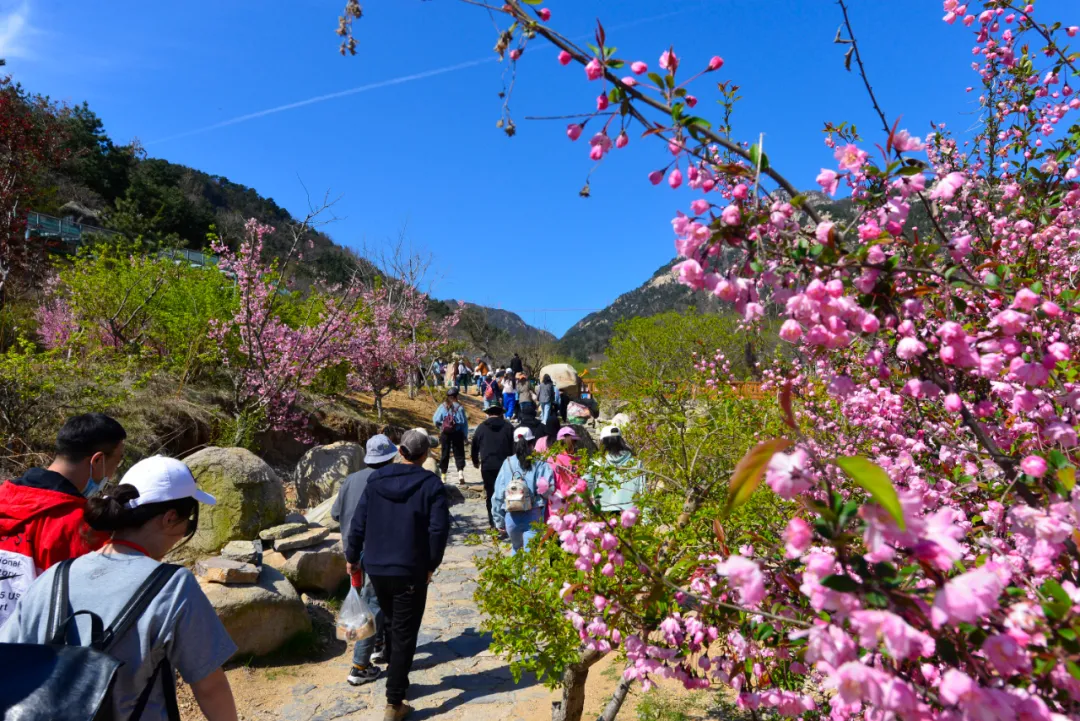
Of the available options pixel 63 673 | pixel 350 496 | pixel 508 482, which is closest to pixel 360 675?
pixel 350 496

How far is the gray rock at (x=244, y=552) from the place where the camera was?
5.61 meters

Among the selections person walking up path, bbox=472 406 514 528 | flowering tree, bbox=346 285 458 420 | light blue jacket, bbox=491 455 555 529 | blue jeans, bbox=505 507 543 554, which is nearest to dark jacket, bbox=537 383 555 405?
flowering tree, bbox=346 285 458 420

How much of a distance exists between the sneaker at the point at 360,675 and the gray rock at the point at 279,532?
7.17 feet

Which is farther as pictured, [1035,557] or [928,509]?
[928,509]

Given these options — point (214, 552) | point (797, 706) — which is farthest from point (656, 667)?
point (214, 552)

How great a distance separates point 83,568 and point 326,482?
781 cm

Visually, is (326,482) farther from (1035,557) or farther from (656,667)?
(1035,557)

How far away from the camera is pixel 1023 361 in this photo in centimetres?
146

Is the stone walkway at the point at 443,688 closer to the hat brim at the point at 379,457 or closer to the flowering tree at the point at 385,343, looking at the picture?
the hat brim at the point at 379,457

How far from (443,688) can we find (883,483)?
15.4ft

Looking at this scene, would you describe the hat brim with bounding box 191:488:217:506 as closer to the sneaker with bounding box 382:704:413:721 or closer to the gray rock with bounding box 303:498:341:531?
the sneaker with bounding box 382:704:413:721

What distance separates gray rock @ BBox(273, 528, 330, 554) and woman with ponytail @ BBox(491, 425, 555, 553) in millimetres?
1931

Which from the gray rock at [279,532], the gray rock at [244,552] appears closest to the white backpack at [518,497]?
the gray rock at [244,552]

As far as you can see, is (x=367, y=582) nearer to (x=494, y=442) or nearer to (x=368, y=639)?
(x=368, y=639)
